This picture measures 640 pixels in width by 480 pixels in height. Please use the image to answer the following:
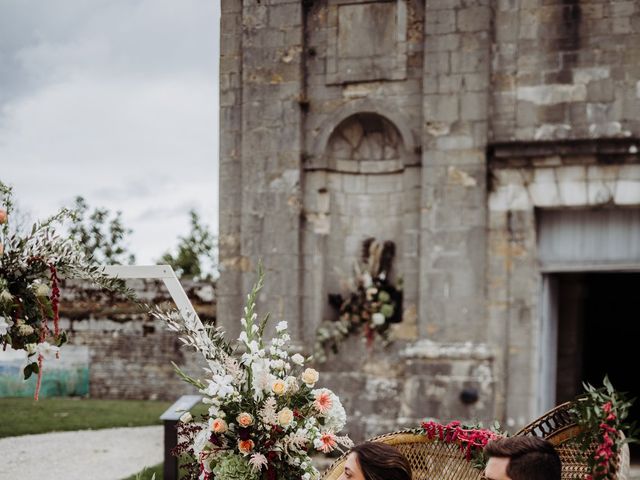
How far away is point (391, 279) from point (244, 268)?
172 cm

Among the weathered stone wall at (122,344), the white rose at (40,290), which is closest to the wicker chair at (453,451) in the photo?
the white rose at (40,290)

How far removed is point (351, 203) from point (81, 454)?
4.20 m

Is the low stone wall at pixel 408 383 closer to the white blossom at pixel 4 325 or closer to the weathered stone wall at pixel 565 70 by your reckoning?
the weathered stone wall at pixel 565 70

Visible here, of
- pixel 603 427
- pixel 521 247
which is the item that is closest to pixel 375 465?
pixel 603 427

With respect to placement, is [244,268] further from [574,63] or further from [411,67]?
[574,63]

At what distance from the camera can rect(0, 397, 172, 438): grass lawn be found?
11.9 meters

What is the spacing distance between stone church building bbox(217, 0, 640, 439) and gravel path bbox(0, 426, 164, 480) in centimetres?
190

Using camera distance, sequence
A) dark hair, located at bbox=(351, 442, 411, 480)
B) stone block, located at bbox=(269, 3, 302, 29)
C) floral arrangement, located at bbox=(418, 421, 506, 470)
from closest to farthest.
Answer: dark hair, located at bbox=(351, 442, 411, 480)
floral arrangement, located at bbox=(418, 421, 506, 470)
stone block, located at bbox=(269, 3, 302, 29)

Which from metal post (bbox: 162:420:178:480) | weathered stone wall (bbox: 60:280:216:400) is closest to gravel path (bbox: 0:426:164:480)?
metal post (bbox: 162:420:178:480)

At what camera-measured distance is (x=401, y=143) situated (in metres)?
10.5

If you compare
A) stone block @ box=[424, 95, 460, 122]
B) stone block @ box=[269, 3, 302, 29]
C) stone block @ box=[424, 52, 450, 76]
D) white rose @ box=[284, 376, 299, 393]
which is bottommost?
white rose @ box=[284, 376, 299, 393]

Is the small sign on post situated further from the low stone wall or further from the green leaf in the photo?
the green leaf

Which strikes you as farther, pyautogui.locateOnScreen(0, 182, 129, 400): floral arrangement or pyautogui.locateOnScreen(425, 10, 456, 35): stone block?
pyautogui.locateOnScreen(425, 10, 456, 35): stone block

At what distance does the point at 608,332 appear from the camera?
51.9ft
